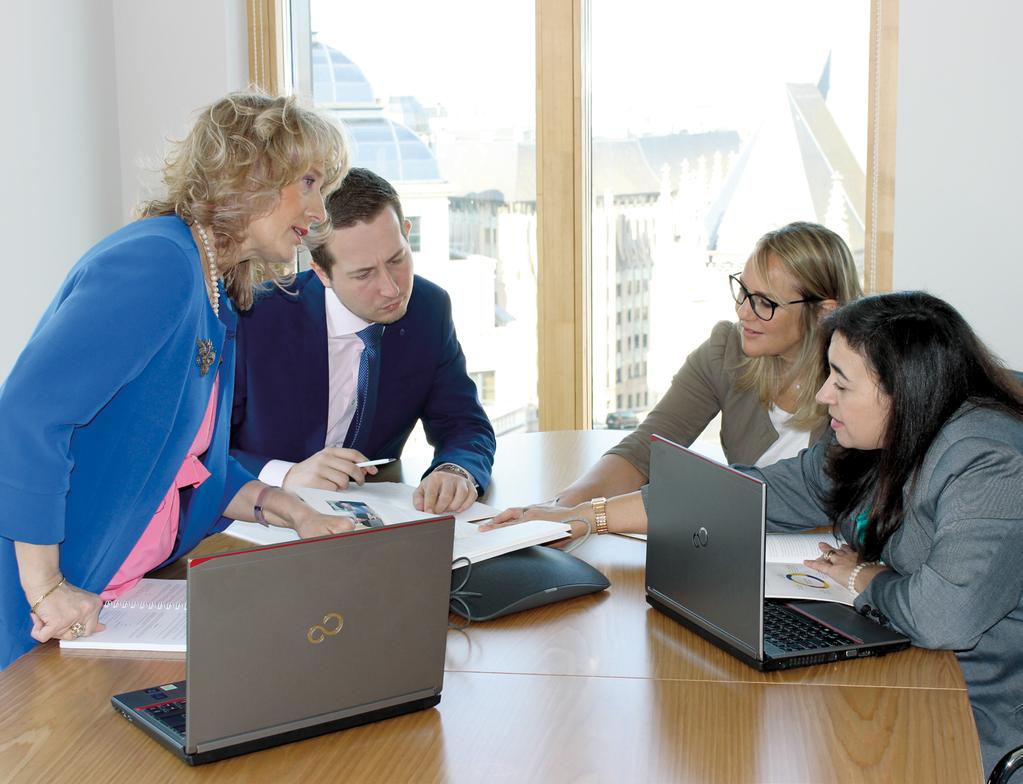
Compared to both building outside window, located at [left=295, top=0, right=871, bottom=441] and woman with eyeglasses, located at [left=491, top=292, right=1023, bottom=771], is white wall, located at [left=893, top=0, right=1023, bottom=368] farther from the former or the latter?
woman with eyeglasses, located at [left=491, top=292, right=1023, bottom=771]

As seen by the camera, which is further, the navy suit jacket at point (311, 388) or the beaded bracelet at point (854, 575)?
the navy suit jacket at point (311, 388)

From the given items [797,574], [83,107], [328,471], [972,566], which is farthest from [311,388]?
[83,107]

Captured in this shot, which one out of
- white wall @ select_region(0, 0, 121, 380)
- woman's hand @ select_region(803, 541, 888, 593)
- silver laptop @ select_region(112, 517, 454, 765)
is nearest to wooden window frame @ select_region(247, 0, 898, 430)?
white wall @ select_region(0, 0, 121, 380)

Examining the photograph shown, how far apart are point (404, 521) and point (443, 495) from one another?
44 centimetres

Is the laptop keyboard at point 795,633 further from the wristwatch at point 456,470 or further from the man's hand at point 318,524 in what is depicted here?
the wristwatch at point 456,470

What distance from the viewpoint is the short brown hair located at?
228cm

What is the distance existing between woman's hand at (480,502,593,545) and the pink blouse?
48 cm

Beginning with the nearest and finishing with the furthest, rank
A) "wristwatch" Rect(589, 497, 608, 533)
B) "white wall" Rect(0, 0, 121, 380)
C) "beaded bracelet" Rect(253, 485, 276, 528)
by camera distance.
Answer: "beaded bracelet" Rect(253, 485, 276, 528)
"wristwatch" Rect(589, 497, 608, 533)
"white wall" Rect(0, 0, 121, 380)

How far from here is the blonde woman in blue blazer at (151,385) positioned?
4.31 feet

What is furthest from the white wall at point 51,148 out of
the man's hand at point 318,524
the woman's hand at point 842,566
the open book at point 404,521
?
the woman's hand at point 842,566

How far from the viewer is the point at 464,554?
64.8 inches

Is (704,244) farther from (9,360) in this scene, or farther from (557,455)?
(9,360)

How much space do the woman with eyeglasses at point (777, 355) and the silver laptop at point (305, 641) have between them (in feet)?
3.29

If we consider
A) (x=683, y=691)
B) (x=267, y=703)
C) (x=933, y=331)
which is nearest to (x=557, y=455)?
(x=933, y=331)
